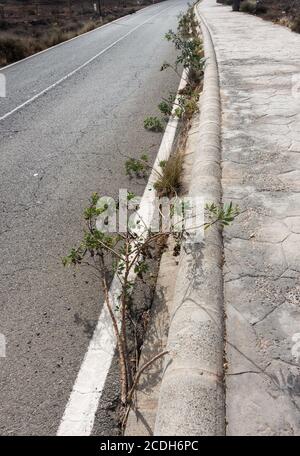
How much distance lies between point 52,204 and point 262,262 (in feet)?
8.83

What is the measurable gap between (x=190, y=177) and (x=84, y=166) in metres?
1.72

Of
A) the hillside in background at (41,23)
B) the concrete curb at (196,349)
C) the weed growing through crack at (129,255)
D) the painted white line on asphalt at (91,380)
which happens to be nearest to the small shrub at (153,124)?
the weed growing through crack at (129,255)

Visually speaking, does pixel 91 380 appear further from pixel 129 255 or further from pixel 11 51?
pixel 11 51

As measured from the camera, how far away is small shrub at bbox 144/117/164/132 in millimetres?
6770

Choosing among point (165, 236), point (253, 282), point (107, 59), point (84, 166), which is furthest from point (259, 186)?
point (107, 59)

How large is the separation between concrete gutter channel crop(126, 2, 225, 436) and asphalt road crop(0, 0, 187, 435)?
2.07ft

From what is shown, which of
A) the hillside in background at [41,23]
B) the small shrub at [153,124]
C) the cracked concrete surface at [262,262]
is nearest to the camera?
the cracked concrete surface at [262,262]

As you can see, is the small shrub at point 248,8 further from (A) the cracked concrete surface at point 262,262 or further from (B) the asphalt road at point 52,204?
(A) the cracked concrete surface at point 262,262

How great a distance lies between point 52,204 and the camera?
4.61 m

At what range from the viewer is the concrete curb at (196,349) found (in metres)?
1.97

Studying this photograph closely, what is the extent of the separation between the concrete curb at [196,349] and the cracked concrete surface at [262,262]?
0.09m

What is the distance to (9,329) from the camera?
2.87m
